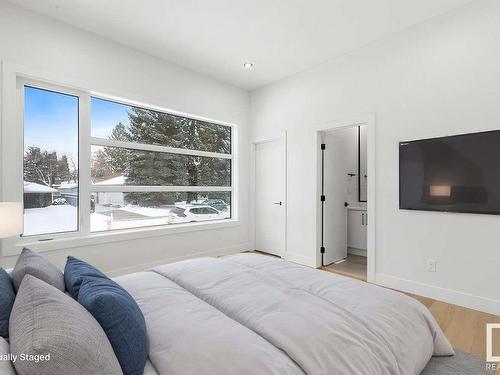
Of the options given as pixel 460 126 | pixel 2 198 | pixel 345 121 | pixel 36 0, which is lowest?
pixel 2 198

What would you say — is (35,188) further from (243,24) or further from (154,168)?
(243,24)

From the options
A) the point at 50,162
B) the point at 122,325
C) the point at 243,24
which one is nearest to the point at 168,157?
the point at 50,162

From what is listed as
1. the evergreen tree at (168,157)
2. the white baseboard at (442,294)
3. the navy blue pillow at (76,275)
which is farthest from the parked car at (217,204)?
the navy blue pillow at (76,275)

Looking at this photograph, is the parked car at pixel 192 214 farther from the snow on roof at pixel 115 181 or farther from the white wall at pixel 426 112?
the white wall at pixel 426 112

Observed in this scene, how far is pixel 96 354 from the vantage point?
2.67 ft

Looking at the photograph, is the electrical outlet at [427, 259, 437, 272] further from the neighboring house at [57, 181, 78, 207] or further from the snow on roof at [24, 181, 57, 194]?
the snow on roof at [24, 181, 57, 194]

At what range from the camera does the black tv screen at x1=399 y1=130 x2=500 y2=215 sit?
8.43ft

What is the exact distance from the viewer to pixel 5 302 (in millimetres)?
1068

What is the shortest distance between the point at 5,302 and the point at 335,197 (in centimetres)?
408

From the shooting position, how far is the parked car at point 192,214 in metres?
4.22

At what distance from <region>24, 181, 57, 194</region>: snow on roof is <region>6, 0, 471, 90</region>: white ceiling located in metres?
1.84

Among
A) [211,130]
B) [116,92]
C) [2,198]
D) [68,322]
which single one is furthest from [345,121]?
[2,198]

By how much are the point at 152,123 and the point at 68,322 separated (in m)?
3.52

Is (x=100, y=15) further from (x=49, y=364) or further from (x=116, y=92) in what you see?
(x=49, y=364)
